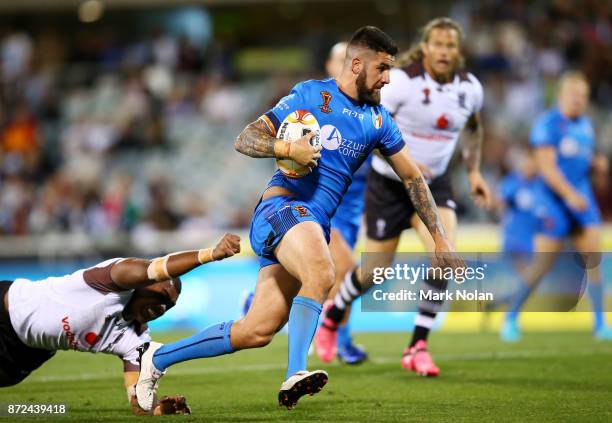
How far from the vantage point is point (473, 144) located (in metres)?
9.38

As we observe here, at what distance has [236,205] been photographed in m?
18.9

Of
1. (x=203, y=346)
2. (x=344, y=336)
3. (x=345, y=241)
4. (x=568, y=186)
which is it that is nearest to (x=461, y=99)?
(x=345, y=241)

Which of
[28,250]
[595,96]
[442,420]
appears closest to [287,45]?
[595,96]

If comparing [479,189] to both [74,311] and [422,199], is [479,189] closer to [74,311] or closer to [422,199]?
[422,199]

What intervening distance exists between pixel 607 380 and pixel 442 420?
Result: 8.00 ft

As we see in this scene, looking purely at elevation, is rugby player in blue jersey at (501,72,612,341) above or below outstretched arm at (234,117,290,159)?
below

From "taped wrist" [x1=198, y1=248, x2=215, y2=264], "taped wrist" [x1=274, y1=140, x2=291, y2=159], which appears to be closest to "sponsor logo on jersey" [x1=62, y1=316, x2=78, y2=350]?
"taped wrist" [x1=198, y1=248, x2=215, y2=264]

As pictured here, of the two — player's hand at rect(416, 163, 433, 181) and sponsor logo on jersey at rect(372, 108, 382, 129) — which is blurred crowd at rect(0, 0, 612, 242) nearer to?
player's hand at rect(416, 163, 433, 181)

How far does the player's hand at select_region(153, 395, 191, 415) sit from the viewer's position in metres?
6.52

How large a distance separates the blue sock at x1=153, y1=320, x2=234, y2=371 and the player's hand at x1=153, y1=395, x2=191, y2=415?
→ 0.24 meters

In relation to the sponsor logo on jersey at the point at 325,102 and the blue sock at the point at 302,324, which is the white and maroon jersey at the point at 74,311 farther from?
the sponsor logo on jersey at the point at 325,102

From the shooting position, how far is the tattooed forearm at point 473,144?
9.29 m

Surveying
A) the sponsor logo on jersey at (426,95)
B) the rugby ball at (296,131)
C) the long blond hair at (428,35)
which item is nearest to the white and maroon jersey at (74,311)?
the rugby ball at (296,131)

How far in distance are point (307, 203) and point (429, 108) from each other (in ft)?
8.63
